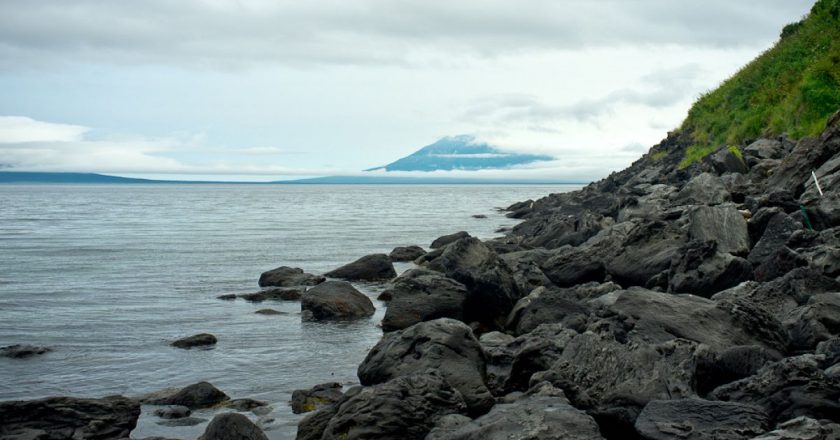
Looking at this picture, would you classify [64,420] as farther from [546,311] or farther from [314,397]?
[546,311]

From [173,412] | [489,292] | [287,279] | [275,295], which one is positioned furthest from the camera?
[287,279]

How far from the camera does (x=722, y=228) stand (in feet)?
55.4

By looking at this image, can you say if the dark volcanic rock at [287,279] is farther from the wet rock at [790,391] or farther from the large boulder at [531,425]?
the wet rock at [790,391]

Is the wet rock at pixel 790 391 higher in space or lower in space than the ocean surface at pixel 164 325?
higher

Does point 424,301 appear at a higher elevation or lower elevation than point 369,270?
higher

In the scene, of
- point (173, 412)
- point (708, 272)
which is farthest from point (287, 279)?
point (708, 272)

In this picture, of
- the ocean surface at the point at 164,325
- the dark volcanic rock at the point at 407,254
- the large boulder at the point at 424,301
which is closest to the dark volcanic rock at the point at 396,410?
the ocean surface at the point at 164,325

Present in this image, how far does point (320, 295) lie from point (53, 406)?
32.9ft

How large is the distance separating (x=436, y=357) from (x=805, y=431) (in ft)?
17.3

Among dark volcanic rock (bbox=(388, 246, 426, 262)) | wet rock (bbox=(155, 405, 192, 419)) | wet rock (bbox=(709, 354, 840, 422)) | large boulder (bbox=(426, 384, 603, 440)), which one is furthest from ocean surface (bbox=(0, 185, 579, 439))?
wet rock (bbox=(709, 354, 840, 422))

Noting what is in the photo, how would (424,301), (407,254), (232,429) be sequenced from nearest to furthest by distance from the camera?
(232,429) < (424,301) < (407,254)

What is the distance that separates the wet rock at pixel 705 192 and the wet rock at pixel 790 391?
13.4 m

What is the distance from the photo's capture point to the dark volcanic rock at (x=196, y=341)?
17062 mm

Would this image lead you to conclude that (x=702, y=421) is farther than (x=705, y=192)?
No
